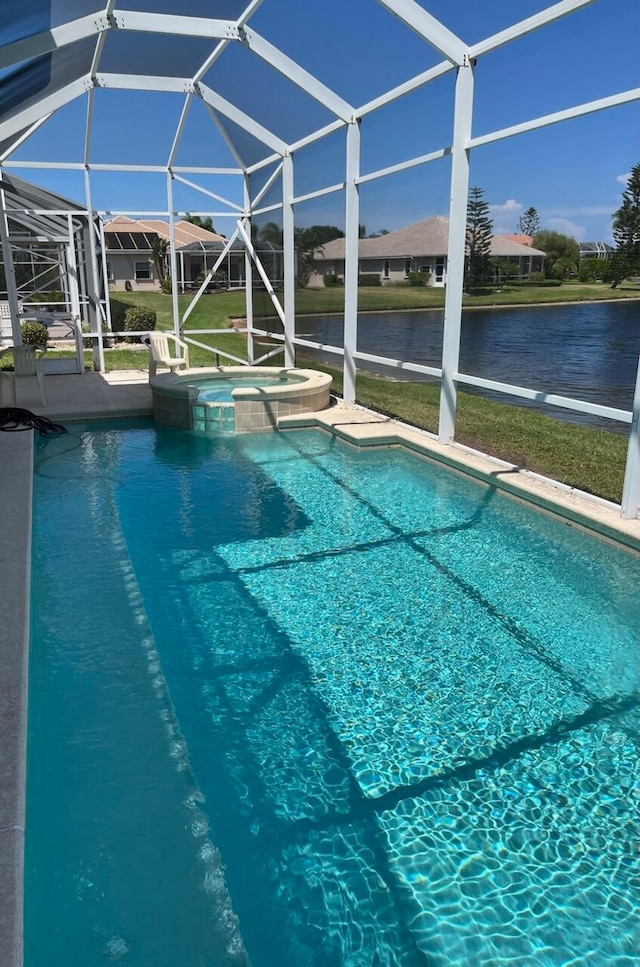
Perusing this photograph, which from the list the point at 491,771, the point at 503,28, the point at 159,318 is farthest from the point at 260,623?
the point at 159,318

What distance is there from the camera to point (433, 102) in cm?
687

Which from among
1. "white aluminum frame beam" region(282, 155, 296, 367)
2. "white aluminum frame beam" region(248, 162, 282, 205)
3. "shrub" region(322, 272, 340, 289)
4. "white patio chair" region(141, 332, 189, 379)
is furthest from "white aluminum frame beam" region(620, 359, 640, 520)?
"white aluminum frame beam" region(248, 162, 282, 205)

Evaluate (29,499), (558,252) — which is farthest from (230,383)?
(558,252)

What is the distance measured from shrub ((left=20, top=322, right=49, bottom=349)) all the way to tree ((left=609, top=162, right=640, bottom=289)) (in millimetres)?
13394

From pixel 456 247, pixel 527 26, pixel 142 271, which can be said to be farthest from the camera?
pixel 142 271

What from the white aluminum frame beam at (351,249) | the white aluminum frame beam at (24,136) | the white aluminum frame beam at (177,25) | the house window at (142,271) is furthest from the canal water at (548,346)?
the house window at (142,271)

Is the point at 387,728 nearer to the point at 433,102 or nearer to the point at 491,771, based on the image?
the point at 491,771

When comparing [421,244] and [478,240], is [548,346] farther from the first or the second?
[421,244]

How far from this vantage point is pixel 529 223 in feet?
20.3

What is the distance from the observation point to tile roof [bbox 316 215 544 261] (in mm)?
6562

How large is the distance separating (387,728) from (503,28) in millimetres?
5629

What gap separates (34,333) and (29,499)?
1205 centimetres

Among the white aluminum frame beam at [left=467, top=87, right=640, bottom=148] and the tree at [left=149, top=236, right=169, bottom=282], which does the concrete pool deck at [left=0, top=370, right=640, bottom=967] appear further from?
the tree at [left=149, top=236, right=169, bottom=282]

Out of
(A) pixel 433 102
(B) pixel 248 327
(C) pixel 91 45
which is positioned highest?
(C) pixel 91 45
